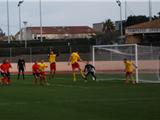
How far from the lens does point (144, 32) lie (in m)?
61.2

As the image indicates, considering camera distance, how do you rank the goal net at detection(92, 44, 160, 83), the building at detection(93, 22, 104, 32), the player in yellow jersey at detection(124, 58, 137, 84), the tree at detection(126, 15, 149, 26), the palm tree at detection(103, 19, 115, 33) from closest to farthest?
the player in yellow jersey at detection(124, 58, 137, 84) → the goal net at detection(92, 44, 160, 83) → the tree at detection(126, 15, 149, 26) → the palm tree at detection(103, 19, 115, 33) → the building at detection(93, 22, 104, 32)

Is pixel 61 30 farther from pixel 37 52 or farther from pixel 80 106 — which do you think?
pixel 80 106

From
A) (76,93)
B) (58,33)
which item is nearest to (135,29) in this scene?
(76,93)

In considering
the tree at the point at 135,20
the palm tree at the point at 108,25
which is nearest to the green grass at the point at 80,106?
the tree at the point at 135,20

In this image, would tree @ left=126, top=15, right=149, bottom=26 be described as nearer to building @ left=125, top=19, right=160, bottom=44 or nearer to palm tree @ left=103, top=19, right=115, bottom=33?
building @ left=125, top=19, right=160, bottom=44

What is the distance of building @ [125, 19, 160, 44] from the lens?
6025cm

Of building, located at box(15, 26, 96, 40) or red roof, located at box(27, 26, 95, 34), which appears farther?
red roof, located at box(27, 26, 95, 34)

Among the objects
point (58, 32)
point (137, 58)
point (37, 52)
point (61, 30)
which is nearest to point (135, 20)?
point (37, 52)

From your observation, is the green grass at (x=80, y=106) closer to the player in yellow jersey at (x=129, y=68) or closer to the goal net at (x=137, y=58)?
the player in yellow jersey at (x=129, y=68)

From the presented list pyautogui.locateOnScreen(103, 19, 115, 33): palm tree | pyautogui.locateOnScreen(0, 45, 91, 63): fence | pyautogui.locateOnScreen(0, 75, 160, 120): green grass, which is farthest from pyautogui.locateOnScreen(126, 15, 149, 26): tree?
pyautogui.locateOnScreen(0, 75, 160, 120): green grass

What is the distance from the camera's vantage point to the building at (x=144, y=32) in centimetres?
6025

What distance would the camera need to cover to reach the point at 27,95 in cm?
2370

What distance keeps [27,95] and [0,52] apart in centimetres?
4210

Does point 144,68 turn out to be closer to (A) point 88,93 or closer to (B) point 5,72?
(B) point 5,72
